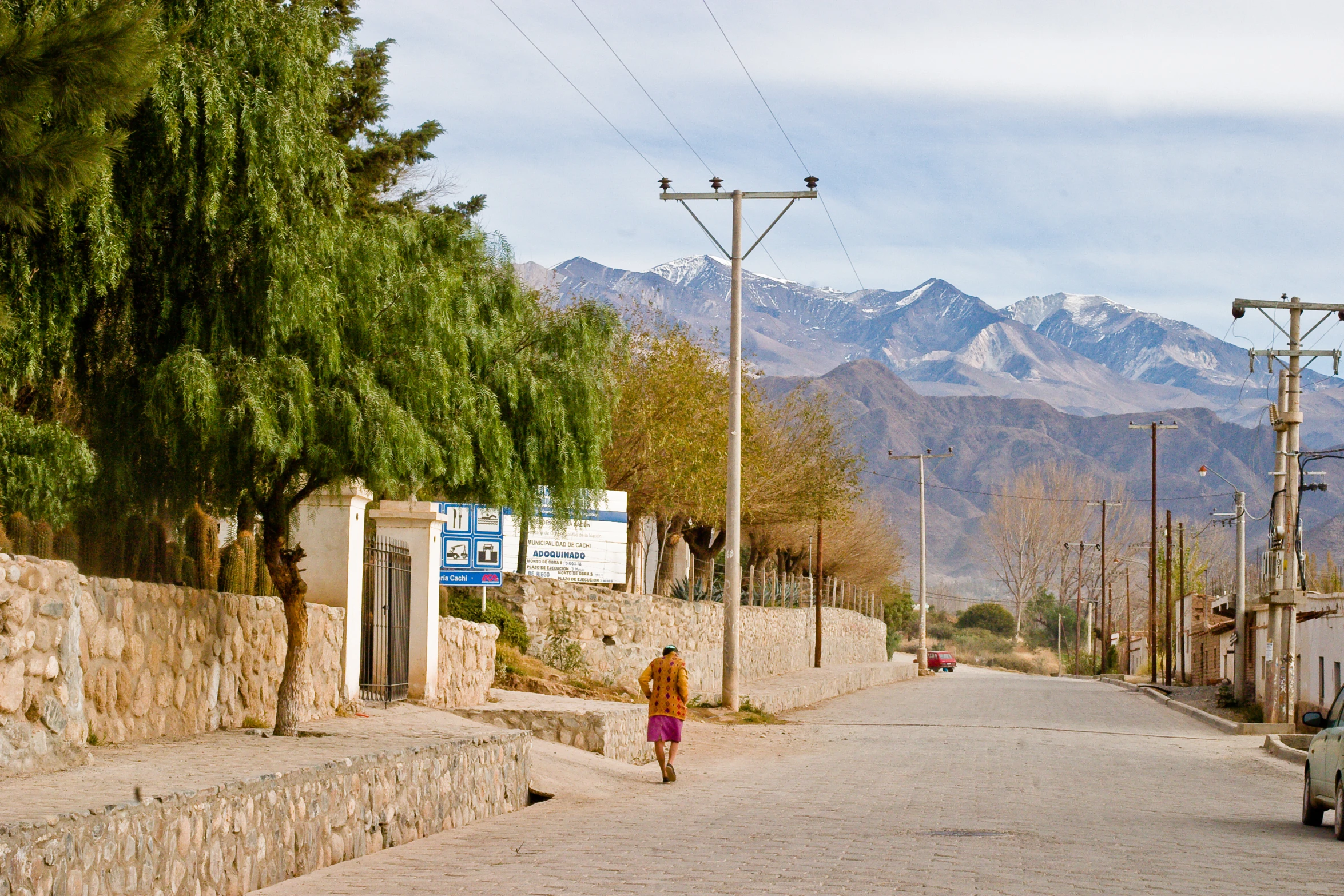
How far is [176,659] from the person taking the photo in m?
12.4

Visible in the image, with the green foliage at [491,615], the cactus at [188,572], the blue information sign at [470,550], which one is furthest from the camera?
the green foliage at [491,615]

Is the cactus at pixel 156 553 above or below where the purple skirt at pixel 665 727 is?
above

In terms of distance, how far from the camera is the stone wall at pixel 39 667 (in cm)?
892

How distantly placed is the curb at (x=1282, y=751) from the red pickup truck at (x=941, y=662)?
176ft

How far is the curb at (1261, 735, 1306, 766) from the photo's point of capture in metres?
24.0

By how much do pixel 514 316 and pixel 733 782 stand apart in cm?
891

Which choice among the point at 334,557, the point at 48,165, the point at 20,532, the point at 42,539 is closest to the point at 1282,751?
the point at 334,557

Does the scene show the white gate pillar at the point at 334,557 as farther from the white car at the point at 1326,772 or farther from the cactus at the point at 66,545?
the white car at the point at 1326,772

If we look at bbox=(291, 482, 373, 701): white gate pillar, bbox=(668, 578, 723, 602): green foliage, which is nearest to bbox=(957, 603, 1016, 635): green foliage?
bbox=(668, 578, 723, 602): green foliage

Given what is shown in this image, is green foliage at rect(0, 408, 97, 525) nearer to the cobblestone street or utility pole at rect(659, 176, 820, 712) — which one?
the cobblestone street

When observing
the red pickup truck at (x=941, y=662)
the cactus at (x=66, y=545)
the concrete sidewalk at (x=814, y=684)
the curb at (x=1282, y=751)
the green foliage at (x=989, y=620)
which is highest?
the cactus at (x=66, y=545)

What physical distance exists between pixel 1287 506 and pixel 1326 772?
64.4 feet

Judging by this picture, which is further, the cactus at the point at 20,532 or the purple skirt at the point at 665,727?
the purple skirt at the point at 665,727

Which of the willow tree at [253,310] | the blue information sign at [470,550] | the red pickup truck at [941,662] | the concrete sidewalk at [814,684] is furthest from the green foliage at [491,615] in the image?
the red pickup truck at [941,662]
